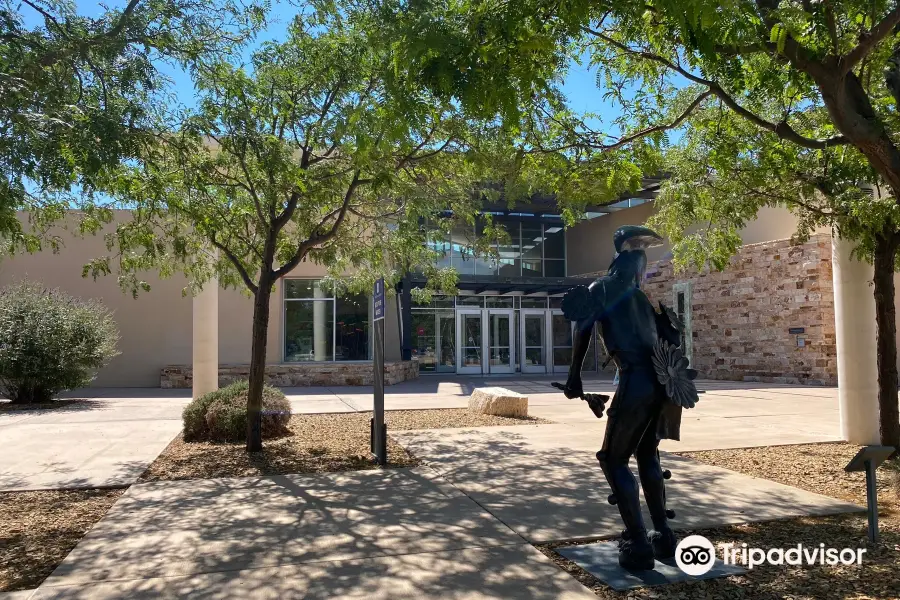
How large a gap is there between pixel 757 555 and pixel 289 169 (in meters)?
5.41

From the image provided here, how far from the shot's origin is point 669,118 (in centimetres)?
761

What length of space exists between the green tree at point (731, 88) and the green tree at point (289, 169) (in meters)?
1.11

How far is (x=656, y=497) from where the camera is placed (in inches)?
158

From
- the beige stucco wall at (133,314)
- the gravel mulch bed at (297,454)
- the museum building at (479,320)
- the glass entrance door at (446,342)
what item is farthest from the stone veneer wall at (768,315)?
the beige stucco wall at (133,314)

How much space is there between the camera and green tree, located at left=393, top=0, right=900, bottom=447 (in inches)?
168

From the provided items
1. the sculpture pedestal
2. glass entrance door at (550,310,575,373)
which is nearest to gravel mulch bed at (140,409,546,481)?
the sculpture pedestal

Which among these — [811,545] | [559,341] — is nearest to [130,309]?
[559,341]

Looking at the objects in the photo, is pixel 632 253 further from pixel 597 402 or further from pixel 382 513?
pixel 382 513

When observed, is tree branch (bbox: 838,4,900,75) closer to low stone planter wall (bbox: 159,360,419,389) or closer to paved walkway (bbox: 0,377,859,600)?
paved walkway (bbox: 0,377,859,600)

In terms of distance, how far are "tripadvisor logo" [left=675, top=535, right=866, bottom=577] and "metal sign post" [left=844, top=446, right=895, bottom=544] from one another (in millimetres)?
212

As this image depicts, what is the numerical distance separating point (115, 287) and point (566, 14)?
19294 millimetres

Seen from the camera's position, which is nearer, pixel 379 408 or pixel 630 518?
pixel 630 518

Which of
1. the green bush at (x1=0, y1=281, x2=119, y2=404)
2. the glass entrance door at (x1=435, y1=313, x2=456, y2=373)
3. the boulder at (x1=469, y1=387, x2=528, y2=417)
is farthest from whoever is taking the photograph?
the glass entrance door at (x1=435, y1=313, x2=456, y2=373)

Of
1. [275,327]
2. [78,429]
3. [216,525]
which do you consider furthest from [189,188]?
[275,327]
